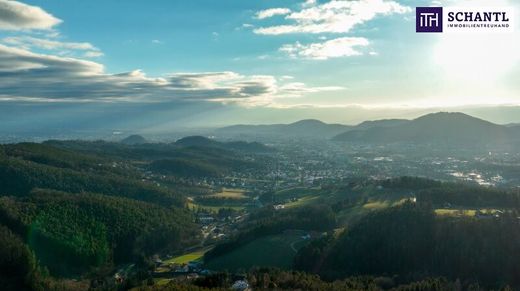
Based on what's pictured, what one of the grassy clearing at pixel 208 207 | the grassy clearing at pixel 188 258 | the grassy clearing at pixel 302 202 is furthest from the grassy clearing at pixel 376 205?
the grassy clearing at pixel 208 207

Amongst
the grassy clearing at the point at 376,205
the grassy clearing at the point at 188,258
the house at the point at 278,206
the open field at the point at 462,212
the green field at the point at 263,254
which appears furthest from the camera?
the house at the point at 278,206

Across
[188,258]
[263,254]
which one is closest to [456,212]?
A: [263,254]

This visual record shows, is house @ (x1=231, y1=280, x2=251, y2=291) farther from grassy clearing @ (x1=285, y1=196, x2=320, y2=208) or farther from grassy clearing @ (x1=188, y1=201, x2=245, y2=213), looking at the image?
grassy clearing @ (x1=188, y1=201, x2=245, y2=213)

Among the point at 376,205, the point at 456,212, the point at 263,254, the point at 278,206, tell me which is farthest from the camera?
the point at 278,206

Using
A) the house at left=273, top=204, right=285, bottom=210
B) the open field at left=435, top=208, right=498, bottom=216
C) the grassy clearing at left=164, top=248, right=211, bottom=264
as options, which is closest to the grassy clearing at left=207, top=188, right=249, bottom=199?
the house at left=273, top=204, right=285, bottom=210

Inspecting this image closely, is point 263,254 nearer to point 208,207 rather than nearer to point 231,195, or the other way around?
point 208,207

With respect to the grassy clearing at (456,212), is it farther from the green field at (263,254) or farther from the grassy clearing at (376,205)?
the green field at (263,254)

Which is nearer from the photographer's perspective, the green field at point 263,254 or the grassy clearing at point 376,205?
the green field at point 263,254

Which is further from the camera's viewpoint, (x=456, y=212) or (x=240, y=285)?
(x=456, y=212)

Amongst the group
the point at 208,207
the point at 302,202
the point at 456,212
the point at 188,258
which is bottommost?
the point at 188,258

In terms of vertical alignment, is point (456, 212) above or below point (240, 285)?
above
